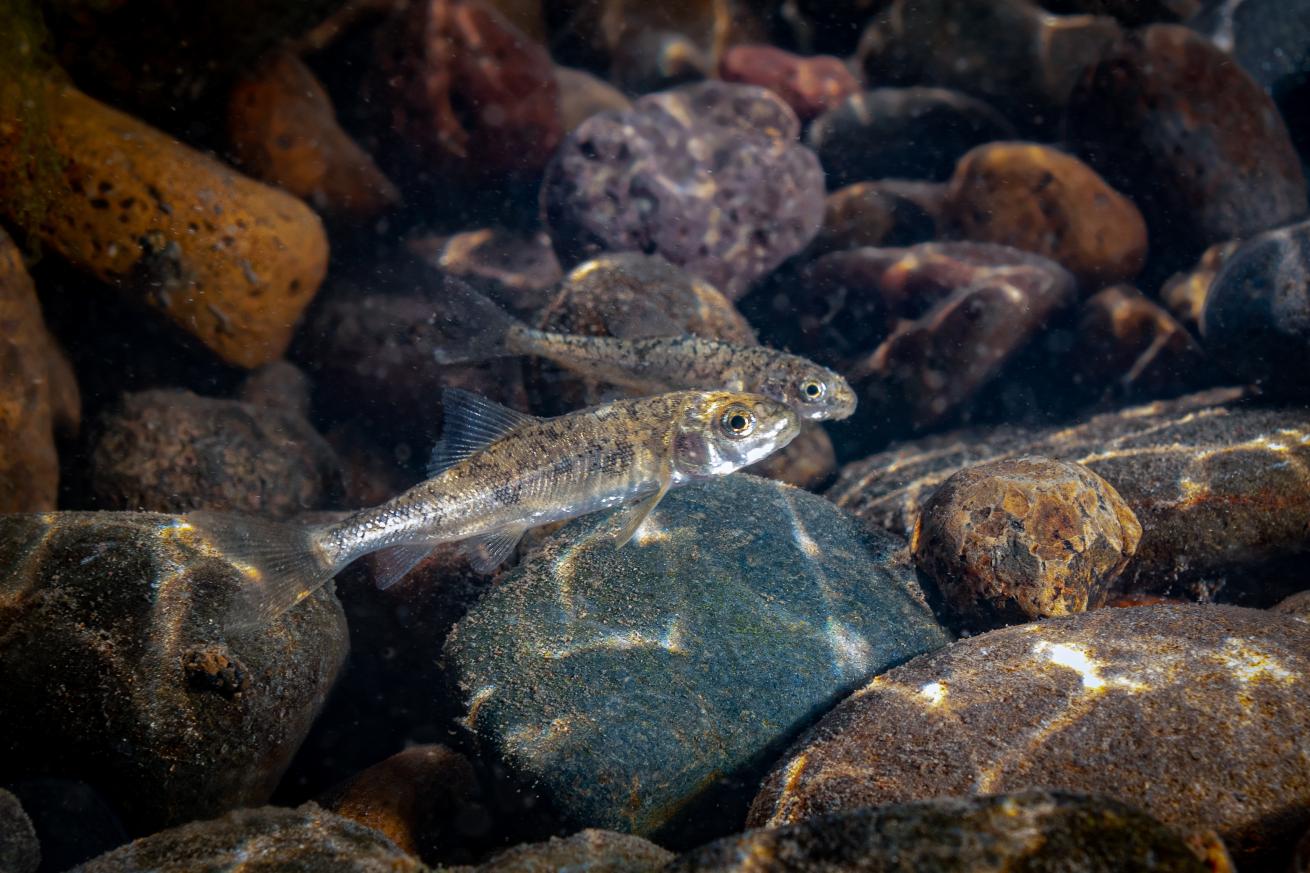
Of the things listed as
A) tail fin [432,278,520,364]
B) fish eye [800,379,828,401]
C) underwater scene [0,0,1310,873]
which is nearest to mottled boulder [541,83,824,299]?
underwater scene [0,0,1310,873]

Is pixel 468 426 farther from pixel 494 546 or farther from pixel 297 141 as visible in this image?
pixel 297 141

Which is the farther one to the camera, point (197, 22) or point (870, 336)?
point (870, 336)

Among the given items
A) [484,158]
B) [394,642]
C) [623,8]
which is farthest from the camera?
[623,8]

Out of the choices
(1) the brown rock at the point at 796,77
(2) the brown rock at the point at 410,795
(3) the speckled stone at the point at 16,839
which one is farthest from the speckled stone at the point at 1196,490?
(1) the brown rock at the point at 796,77

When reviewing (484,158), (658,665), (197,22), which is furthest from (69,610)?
(484,158)

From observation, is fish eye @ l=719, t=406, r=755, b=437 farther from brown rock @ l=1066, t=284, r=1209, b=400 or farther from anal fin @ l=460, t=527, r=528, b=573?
brown rock @ l=1066, t=284, r=1209, b=400

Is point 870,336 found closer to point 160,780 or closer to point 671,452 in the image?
point 671,452

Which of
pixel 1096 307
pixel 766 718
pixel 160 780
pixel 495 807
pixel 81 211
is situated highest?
pixel 81 211

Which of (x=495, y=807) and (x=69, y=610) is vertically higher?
(x=69, y=610)
